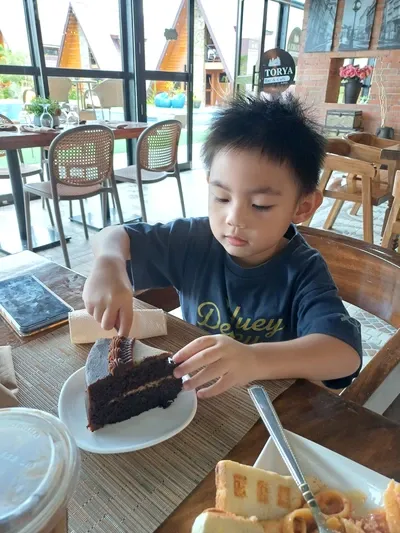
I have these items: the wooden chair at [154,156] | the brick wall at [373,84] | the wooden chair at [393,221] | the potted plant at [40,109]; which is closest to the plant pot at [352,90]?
the brick wall at [373,84]

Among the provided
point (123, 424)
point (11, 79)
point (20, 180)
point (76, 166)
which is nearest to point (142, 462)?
point (123, 424)

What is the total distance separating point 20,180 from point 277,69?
4.35 metres

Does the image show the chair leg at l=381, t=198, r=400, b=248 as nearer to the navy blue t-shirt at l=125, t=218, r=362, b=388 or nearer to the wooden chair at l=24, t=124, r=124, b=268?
the navy blue t-shirt at l=125, t=218, r=362, b=388

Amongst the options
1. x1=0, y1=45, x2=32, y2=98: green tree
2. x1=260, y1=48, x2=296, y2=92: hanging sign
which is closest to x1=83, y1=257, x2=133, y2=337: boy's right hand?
x1=0, y1=45, x2=32, y2=98: green tree

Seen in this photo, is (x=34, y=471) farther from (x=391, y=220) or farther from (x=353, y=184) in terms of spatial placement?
(x=353, y=184)

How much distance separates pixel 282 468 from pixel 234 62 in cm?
719

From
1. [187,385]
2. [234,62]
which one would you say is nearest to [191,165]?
[234,62]

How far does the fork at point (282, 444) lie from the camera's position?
42 cm

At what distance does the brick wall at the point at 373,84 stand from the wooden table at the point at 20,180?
418 cm

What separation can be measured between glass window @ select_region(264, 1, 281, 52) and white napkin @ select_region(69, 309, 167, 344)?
24.7 ft

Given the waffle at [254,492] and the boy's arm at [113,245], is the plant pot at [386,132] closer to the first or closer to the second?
the boy's arm at [113,245]

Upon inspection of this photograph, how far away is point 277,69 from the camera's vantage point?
586 centimetres

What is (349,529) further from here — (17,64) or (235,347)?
(17,64)

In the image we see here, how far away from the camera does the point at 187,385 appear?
1.93 feet
